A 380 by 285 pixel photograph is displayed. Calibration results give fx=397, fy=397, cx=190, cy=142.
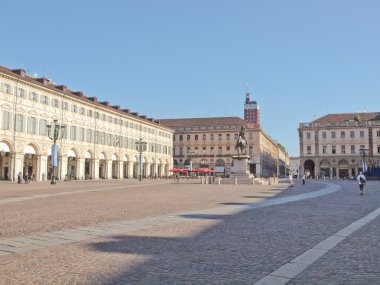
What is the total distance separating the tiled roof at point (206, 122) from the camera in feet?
360

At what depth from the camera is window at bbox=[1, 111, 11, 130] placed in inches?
1927

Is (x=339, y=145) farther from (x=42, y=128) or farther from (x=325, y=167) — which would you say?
(x=42, y=128)

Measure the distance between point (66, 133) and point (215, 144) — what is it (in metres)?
54.5

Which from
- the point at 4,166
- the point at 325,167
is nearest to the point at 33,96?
the point at 4,166

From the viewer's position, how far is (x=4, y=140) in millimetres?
49062

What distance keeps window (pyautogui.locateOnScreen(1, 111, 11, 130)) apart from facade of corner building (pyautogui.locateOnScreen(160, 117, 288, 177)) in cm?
5975

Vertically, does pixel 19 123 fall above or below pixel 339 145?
below

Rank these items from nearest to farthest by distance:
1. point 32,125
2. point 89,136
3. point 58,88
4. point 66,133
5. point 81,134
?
point 32,125
point 66,133
point 58,88
point 81,134
point 89,136

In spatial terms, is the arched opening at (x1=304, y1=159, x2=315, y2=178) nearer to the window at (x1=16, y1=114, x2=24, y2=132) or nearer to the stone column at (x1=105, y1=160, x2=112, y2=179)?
the stone column at (x1=105, y1=160, x2=112, y2=179)

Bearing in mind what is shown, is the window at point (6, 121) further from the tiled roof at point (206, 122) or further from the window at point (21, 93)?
the tiled roof at point (206, 122)

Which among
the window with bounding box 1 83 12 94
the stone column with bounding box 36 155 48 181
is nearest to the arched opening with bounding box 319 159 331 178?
the stone column with bounding box 36 155 48 181

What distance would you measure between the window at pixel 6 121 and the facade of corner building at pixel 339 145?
231 ft

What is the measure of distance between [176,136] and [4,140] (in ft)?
219

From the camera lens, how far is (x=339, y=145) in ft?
333
